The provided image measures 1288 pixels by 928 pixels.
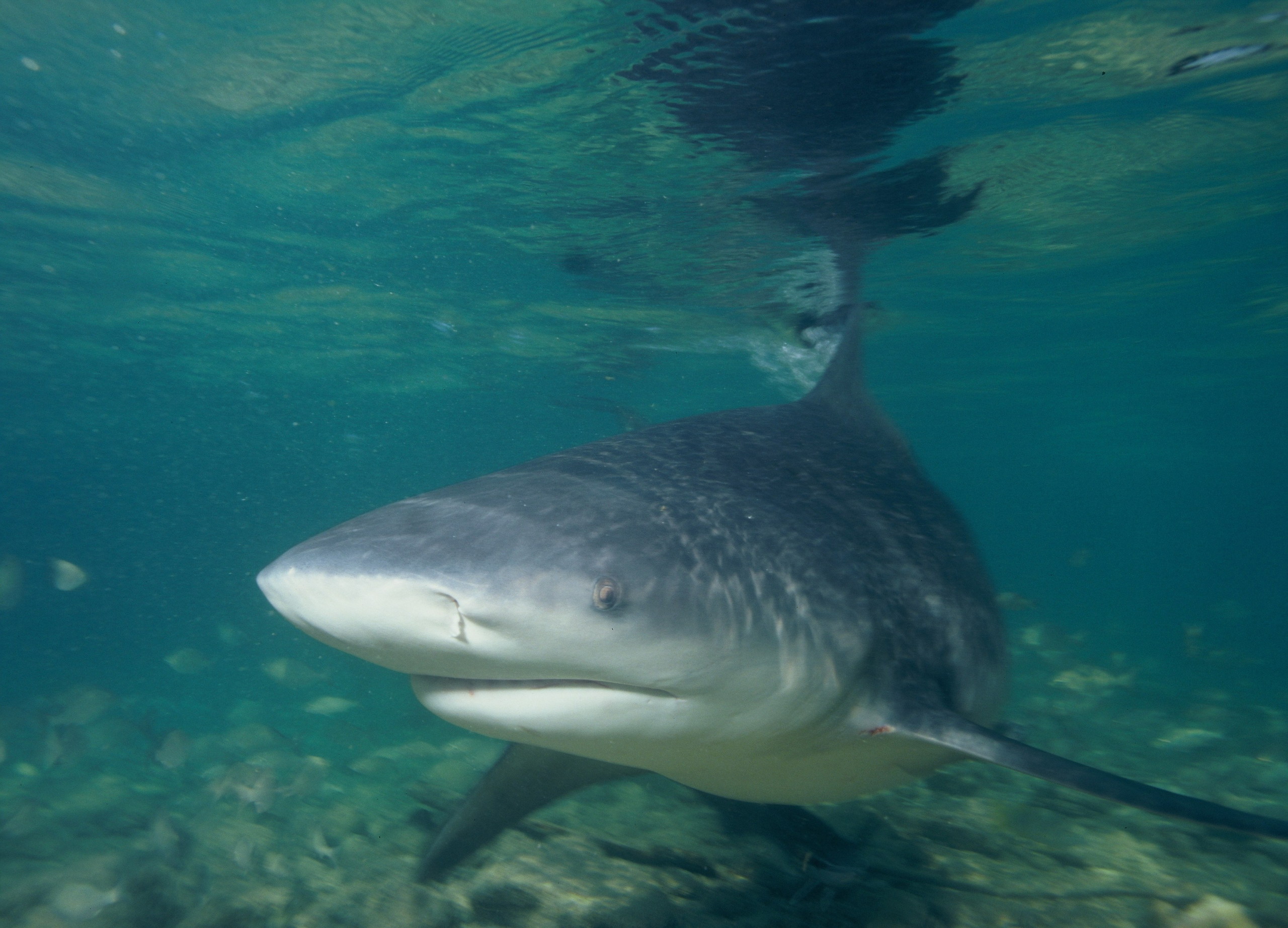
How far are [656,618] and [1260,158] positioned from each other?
12486mm

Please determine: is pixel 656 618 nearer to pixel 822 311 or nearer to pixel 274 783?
pixel 274 783

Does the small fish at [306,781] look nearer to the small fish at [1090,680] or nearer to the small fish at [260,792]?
the small fish at [260,792]

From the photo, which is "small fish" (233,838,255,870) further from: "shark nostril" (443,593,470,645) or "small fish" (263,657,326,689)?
"small fish" (263,657,326,689)

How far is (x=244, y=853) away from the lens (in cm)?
396

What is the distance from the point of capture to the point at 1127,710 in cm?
1017

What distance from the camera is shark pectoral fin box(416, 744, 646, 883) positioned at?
337 cm

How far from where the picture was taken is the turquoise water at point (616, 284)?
362cm

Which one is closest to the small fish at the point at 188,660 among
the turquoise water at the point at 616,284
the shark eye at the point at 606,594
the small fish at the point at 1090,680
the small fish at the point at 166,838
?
the turquoise water at the point at 616,284

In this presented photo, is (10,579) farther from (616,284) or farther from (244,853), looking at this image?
(616,284)

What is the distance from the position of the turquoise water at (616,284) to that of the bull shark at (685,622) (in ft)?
2.61

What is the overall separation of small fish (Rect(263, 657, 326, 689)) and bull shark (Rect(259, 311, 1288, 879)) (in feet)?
20.3

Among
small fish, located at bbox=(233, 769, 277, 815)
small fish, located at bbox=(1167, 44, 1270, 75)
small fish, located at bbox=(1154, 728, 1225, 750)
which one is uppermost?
small fish, located at bbox=(1167, 44, 1270, 75)

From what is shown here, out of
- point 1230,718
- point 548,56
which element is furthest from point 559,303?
point 1230,718

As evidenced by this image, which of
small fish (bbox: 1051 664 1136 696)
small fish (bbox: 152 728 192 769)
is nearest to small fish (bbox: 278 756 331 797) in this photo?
small fish (bbox: 152 728 192 769)
